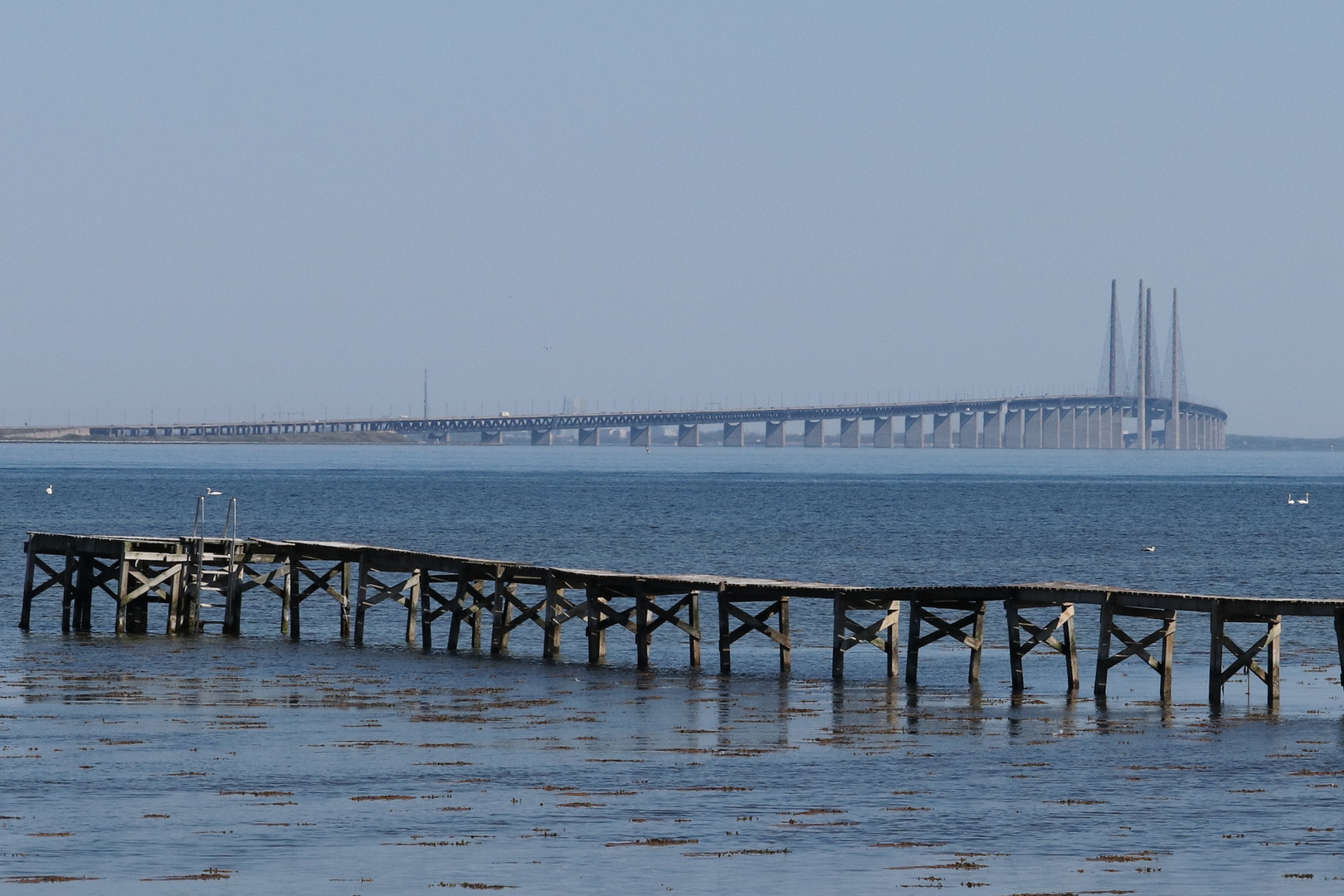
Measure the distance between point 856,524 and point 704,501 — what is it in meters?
32.8

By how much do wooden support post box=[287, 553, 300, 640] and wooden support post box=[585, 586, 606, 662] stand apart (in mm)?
7248

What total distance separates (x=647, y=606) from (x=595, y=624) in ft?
4.23

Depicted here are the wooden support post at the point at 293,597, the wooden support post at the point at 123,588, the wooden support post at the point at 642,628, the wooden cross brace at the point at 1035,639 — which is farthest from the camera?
the wooden support post at the point at 293,597

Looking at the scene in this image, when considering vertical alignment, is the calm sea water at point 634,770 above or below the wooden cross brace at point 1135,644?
below

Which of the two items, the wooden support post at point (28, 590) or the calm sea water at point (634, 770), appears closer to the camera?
the calm sea water at point (634, 770)

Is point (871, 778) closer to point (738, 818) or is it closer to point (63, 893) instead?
point (738, 818)

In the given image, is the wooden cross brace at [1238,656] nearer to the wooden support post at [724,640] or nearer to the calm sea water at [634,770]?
the calm sea water at [634,770]

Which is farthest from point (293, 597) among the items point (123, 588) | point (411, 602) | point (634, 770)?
point (634, 770)

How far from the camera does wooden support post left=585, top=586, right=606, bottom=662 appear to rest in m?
33.2

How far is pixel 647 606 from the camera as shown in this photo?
3253cm

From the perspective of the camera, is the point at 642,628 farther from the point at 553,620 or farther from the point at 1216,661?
the point at 1216,661

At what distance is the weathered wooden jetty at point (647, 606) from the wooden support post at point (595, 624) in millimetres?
33

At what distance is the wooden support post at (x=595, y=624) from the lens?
33188 mm

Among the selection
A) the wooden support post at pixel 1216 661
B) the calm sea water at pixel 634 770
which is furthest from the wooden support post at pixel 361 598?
the wooden support post at pixel 1216 661
